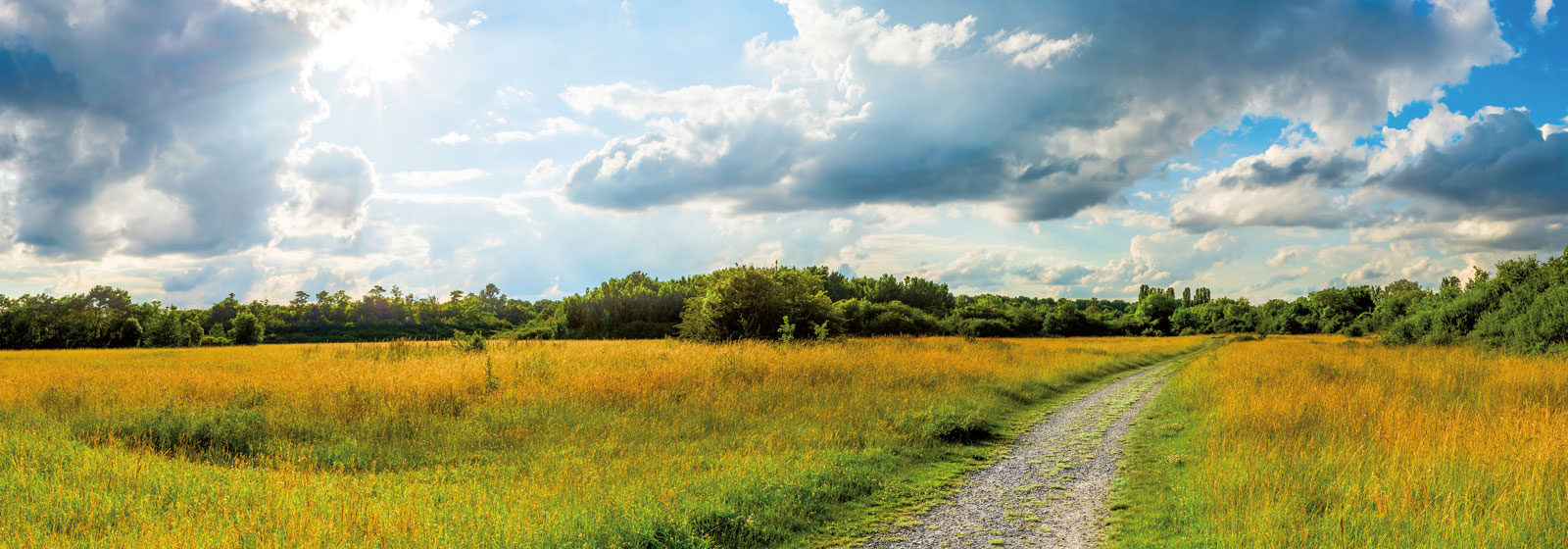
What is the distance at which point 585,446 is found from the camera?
33.7 feet

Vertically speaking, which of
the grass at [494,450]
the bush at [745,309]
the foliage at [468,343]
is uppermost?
the bush at [745,309]

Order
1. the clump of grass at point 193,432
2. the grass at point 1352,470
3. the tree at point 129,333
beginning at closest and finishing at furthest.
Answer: the grass at point 1352,470 < the clump of grass at point 193,432 < the tree at point 129,333

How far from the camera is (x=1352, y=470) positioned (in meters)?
7.42

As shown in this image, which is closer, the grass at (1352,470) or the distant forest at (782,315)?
the grass at (1352,470)

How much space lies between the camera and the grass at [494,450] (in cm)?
644

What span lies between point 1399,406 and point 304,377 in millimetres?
25083

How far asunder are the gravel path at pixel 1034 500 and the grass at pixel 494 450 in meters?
0.62

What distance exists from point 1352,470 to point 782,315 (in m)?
23.8

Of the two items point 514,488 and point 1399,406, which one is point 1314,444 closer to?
point 1399,406

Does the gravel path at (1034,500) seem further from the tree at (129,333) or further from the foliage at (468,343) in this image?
the tree at (129,333)

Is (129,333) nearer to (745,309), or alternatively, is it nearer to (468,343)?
(468,343)

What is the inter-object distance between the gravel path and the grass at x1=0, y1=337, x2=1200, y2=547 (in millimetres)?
619

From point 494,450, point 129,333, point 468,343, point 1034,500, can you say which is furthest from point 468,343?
point 129,333

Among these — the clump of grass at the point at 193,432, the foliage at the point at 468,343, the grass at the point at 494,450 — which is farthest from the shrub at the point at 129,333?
the clump of grass at the point at 193,432
